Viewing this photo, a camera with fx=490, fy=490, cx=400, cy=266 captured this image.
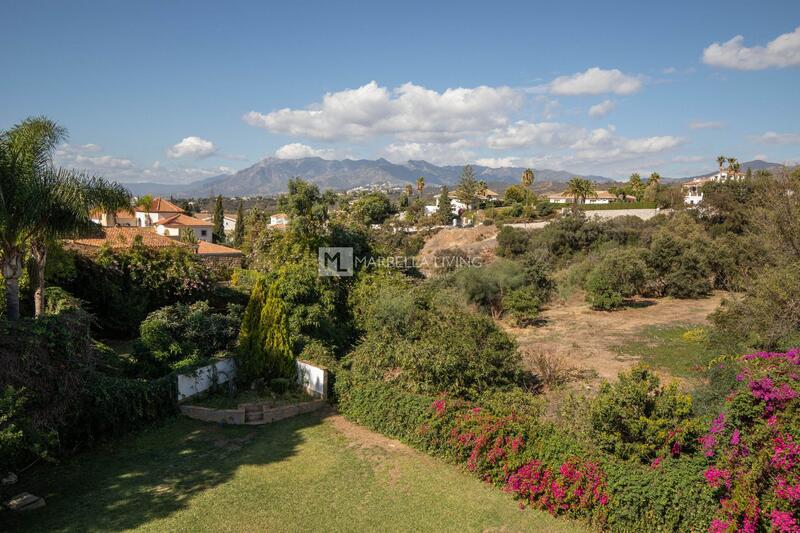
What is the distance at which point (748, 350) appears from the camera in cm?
1325

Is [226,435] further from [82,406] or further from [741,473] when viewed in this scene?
[741,473]

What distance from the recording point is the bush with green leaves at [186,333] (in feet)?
45.6

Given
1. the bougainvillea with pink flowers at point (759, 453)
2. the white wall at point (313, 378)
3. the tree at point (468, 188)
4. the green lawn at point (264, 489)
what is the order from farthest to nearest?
the tree at point (468, 188)
the white wall at point (313, 378)
the green lawn at point (264, 489)
the bougainvillea with pink flowers at point (759, 453)

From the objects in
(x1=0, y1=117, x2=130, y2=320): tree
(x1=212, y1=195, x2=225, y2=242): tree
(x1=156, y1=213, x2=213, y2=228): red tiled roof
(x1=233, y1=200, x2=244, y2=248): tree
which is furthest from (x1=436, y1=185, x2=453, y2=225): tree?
(x1=0, y1=117, x2=130, y2=320): tree

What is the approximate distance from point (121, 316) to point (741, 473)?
66.7 feet

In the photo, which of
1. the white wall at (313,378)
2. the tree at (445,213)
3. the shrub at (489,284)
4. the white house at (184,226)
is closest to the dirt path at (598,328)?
the shrub at (489,284)

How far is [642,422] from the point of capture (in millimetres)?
8102

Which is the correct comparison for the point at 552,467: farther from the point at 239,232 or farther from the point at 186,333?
the point at 239,232

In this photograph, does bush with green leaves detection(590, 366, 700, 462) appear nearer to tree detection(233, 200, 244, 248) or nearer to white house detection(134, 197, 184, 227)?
tree detection(233, 200, 244, 248)

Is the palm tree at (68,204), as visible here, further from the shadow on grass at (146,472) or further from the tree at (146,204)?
the tree at (146,204)

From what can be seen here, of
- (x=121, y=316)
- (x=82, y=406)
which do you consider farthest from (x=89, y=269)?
(x=82, y=406)

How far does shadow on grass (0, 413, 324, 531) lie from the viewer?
7941 mm

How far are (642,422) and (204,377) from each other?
10.6 m

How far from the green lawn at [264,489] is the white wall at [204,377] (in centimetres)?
137
